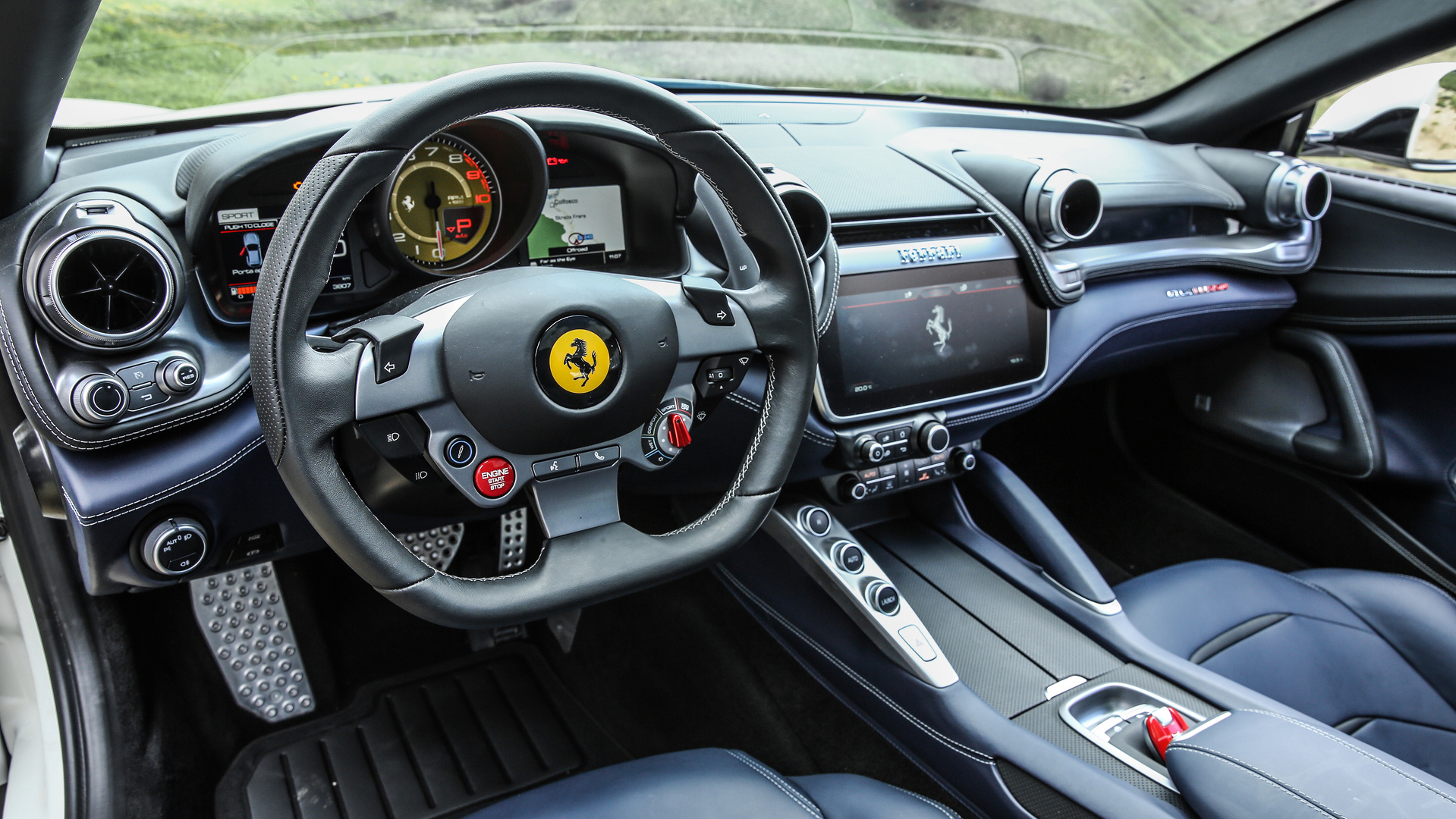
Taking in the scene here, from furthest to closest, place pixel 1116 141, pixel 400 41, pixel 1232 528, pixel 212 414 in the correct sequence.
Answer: pixel 1232 528
pixel 1116 141
pixel 400 41
pixel 212 414

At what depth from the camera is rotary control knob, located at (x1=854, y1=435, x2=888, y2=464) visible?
1.67 m

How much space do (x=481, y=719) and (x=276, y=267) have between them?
52.1 inches

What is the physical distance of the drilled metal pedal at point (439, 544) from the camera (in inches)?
77.7

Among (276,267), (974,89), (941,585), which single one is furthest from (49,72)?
(974,89)

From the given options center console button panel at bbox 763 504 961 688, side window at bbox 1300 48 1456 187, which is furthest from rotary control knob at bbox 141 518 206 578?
side window at bbox 1300 48 1456 187

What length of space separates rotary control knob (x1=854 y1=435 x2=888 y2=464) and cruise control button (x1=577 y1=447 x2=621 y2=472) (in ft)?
2.07

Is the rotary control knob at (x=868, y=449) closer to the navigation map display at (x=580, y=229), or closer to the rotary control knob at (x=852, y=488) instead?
the rotary control knob at (x=852, y=488)

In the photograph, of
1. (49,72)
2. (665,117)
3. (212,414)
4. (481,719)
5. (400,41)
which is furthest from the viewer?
(481,719)

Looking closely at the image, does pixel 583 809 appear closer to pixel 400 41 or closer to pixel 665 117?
pixel 665 117

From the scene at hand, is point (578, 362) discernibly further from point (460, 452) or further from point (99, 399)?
point (99, 399)

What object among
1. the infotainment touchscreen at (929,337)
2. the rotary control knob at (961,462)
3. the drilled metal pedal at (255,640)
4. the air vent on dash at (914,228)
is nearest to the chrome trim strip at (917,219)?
the air vent on dash at (914,228)

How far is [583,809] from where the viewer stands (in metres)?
1.11

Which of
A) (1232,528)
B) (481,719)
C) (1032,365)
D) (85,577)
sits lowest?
(481,719)

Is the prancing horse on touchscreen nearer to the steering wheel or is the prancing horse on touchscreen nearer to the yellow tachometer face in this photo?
the steering wheel
